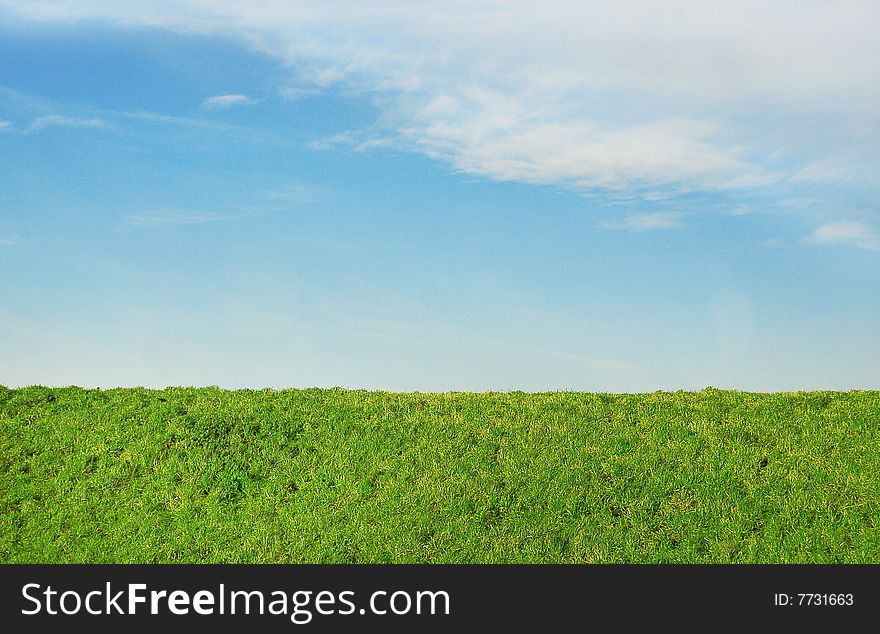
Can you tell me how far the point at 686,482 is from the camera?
9.81 meters

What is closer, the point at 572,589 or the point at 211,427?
→ the point at 572,589

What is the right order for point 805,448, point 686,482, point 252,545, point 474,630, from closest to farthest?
point 474,630 < point 252,545 < point 686,482 < point 805,448

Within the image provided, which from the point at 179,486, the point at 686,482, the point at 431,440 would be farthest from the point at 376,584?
the point at 686,482

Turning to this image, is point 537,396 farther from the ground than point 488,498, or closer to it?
farther from the ground

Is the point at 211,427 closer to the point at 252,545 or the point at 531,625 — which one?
the point at 252,545

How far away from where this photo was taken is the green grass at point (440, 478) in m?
9.10

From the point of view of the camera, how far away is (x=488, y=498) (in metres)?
9.58

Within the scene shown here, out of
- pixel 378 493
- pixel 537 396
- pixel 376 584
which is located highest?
pixel 537 396

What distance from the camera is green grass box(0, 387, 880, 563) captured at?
910 centimetres

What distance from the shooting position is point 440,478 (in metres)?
9.93

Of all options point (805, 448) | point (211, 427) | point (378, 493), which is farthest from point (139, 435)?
point (805, 448)

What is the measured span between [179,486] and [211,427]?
1149 mm

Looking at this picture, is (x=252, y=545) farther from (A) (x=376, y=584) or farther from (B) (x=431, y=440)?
(B) (x=431, y=440)

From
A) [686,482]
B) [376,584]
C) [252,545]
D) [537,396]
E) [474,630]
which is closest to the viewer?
[474,630]
